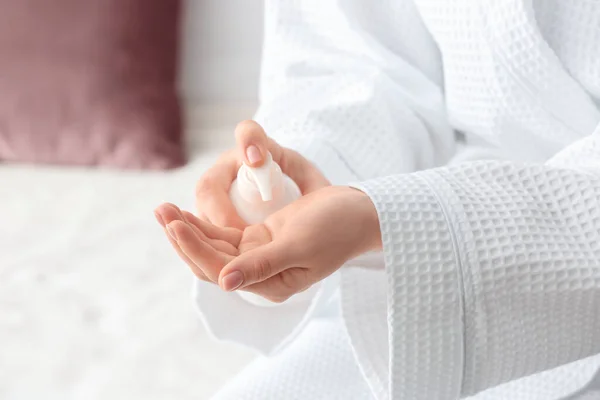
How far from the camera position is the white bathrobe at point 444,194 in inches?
18.0

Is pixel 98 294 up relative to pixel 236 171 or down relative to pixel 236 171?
down

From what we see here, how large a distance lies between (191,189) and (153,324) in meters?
0.25

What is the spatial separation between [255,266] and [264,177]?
0.09m

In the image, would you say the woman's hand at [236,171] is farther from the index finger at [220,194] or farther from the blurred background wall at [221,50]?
the blurred background wall at [221,50]

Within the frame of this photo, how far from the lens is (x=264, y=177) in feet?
1.56

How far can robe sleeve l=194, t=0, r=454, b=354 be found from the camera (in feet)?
2.12

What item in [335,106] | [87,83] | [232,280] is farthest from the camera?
[87,83]

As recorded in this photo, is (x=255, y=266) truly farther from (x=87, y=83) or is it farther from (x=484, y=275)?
(x=87, y=83)

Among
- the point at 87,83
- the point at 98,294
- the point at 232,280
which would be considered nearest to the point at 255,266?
the point at 232,280

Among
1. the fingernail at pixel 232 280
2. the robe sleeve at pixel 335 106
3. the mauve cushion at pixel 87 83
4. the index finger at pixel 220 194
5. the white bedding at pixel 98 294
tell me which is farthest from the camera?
the mauve cushion at pixel 87 83

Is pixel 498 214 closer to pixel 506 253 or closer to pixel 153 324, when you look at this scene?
pixel 506 253

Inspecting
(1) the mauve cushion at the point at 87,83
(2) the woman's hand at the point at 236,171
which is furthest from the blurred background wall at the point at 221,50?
(2) the woman's hand at the point at 236,171

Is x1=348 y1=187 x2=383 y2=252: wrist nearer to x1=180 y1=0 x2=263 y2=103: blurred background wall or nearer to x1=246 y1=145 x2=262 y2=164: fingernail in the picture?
x1=246 y1=145 x2=262 y2=164: fingernail

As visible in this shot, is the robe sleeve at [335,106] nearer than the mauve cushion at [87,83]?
Yes
